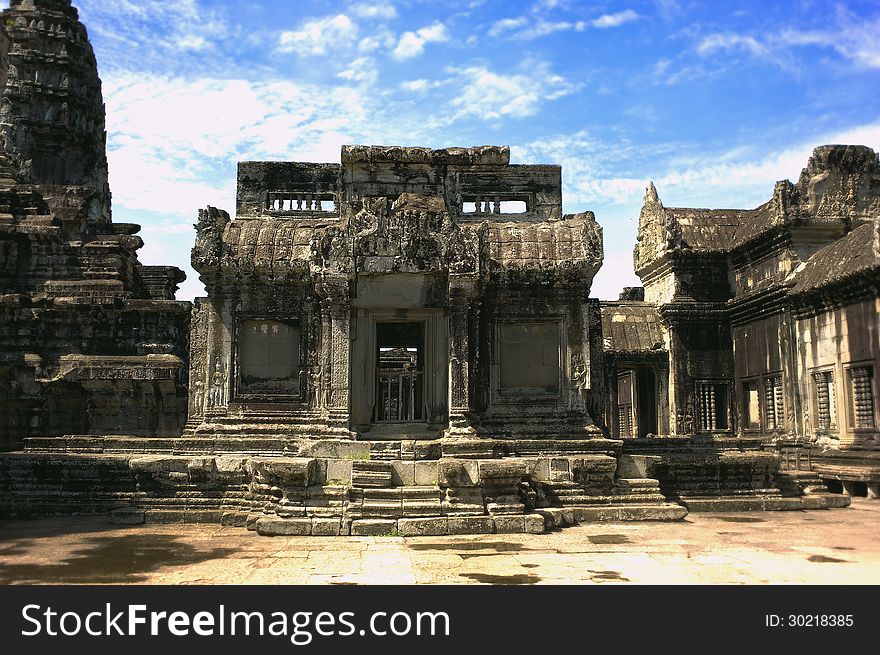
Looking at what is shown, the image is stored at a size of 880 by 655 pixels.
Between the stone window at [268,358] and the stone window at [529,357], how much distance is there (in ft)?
12.0

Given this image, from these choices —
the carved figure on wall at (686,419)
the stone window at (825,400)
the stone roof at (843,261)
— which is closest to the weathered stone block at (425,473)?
the stone roof at (843,261)

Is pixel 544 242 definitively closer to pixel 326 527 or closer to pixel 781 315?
pixel 326 527

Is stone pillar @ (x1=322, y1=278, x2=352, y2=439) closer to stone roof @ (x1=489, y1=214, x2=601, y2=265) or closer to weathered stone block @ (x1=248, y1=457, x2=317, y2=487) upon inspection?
weathered stone block @ (x1=248, y1=457, x2=317, y2=487)

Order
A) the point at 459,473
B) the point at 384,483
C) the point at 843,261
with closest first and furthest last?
1. the point at 459,473
2. the point at 384,483
3. the point at 843,261

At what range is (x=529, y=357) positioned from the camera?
43.0 feet

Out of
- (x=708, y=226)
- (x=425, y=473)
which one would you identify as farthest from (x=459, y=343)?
(x=708, y=226)

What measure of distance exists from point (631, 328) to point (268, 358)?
13210 millimetres

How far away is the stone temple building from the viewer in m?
11.2

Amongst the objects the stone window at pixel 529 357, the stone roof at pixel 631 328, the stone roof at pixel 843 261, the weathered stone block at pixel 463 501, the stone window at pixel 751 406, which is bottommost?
the weathered stone block at pixel 463 501

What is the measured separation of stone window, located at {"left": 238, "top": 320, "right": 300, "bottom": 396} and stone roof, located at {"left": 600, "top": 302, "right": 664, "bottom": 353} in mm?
11829

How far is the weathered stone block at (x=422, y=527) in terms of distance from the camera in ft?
31.8

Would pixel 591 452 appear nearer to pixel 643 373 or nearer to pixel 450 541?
pixel 450 541

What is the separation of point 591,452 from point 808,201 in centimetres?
1141

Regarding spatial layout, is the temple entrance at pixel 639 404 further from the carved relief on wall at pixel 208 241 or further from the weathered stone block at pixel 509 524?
the carved relief on wall at pixel 208 241
